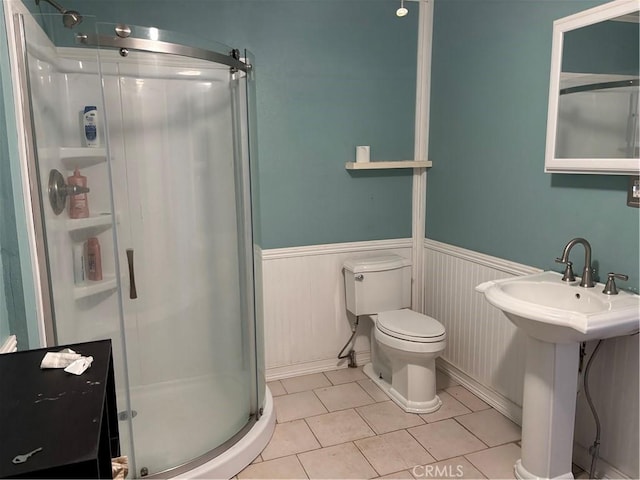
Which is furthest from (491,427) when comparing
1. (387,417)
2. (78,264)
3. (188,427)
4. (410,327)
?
(78,264)

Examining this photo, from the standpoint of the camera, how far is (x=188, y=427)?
2205 millimetres

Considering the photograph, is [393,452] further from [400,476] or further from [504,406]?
[504,406]

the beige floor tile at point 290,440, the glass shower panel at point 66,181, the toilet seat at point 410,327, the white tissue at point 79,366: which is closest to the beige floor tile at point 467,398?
the toilet seat at point 410,327

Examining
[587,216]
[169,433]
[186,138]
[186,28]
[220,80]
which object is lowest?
[169,433]

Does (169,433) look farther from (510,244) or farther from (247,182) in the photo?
(510,244)

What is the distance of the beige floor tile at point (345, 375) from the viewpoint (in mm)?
3045

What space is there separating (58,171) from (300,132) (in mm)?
1387

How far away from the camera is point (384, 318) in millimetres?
2812

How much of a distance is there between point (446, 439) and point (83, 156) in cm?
213

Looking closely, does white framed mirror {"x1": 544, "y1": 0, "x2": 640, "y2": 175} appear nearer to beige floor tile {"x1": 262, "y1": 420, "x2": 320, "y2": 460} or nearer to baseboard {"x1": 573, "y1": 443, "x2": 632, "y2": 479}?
baseboard {"x1": 573, "y1": 443, "x2": 632, "y2": 479}

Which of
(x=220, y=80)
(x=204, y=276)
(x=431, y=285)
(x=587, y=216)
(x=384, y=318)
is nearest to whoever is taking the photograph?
(x=587, y=216)

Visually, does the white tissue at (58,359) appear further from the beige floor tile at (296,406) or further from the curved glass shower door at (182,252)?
the beige floor tile at (296,406)

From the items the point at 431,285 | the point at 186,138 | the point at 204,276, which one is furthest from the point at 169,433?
the point at 431,285

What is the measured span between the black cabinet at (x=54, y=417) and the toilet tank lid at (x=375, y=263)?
194cm
